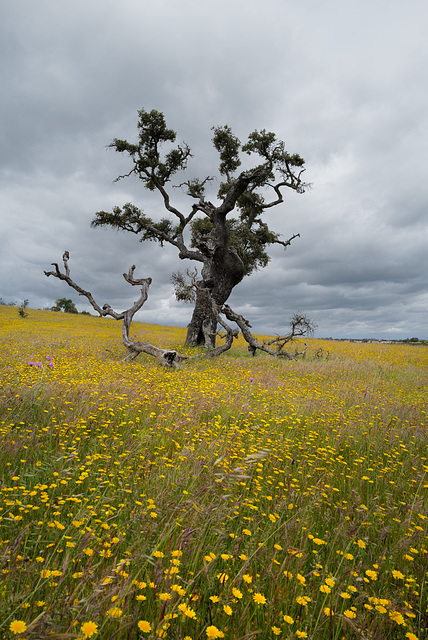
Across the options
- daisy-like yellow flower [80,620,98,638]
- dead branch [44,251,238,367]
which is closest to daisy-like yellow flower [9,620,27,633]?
daisy-like yellow flower [80,620,98,638]

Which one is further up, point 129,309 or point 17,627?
point 129,309

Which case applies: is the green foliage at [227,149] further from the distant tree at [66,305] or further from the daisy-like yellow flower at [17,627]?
the distant tree at [66,305]

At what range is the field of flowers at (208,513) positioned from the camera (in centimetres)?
180

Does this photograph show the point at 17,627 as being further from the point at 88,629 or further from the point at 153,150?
the point at 153,150

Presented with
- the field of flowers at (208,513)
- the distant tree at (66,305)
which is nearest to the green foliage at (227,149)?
the field of flowers at (208,513)

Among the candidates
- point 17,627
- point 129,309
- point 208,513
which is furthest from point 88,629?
point 129,309

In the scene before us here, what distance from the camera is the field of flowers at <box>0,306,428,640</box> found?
180 cm

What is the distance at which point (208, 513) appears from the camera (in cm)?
218

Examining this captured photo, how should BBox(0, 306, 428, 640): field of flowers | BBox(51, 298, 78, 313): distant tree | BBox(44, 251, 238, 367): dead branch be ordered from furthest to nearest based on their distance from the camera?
BBox(51, 298, 78, 313): distant tree
BBox(44, 251, 238, 367): dead branch
BBox(0, 306, 428, 640): field of flowers

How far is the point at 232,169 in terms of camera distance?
23.3m

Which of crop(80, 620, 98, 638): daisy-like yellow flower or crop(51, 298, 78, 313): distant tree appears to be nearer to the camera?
crop(80, 620, 98, 638): daisy-like yellow flower

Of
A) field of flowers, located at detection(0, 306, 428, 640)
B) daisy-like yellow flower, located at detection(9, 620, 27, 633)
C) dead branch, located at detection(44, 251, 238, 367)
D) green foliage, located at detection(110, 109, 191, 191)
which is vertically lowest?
field of flowers, located at detection(0, 306, 428, 640)

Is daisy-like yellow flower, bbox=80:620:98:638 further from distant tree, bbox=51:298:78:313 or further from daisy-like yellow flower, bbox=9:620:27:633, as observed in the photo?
Answer: distant tree, bbox=51:298:78:313

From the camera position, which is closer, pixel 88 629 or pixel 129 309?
pixel 88 629
